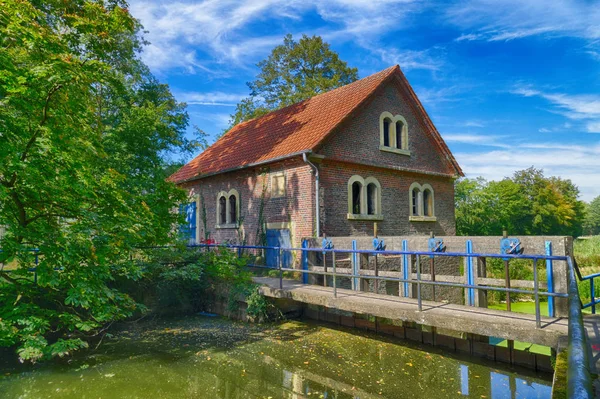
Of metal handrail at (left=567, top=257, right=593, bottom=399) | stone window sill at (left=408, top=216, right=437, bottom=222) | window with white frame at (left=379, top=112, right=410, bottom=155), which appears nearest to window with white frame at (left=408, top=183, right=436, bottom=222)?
stone window sill at (left=408, top=216, right=437, bottom=222)

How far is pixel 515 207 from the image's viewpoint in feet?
126

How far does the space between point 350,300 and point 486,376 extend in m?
2.72

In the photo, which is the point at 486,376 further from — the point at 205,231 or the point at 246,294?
the point at 205,231

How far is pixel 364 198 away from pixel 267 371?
27.5 feet

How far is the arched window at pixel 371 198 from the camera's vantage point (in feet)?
48.0

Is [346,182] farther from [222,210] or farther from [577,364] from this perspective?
[577,364]

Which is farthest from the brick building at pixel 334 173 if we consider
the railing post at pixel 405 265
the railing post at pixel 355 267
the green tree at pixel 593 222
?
the green tree at pixel 593 222

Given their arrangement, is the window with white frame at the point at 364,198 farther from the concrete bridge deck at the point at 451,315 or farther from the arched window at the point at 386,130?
the concrete bridge deck at the point at 451,315

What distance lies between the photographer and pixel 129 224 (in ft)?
20.7

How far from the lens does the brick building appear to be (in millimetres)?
13141

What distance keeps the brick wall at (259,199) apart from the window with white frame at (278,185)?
0.48 feet

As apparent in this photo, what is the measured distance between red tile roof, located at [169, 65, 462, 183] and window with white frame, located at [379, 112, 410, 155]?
1.51 metres

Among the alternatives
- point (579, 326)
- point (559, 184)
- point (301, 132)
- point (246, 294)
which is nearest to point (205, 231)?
point (301, 132)

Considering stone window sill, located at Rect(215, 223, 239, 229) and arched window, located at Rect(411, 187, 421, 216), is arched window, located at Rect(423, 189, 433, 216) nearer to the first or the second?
arched window, located at Rect(411, 187, 421, 216)
